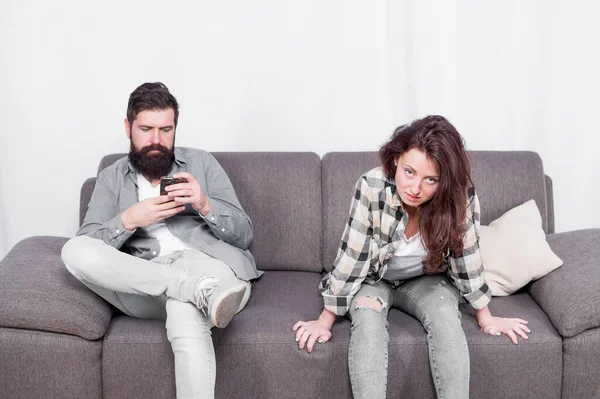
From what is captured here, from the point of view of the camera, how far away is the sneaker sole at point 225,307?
2.20m

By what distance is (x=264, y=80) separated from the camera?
129 inches

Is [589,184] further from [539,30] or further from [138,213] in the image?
[138,213]

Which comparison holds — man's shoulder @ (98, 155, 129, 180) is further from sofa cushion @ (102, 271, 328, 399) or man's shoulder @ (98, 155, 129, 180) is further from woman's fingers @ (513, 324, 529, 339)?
woman's fingers @ (513, 324, 529, 339)

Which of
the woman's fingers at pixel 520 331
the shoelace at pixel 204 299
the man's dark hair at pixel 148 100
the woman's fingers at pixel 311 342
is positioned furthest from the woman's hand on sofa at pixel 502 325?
the man's dark hair at pixel 148 100

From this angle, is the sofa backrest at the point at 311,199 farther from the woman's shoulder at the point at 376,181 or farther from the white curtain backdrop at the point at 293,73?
the woman's shoulder at the point at 376,181

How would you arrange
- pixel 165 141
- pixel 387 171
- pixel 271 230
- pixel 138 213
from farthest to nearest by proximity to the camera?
pixel 271 230, pixel 165 141, pixel 138 213, pixel 387 171

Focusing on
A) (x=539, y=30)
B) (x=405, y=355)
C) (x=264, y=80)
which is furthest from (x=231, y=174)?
(x=539, y=30)

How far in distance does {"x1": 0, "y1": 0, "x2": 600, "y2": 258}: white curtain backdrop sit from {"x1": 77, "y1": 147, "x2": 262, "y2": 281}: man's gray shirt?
58 centimetres

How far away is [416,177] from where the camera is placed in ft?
7.20

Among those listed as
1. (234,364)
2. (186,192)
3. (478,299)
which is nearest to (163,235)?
(186,192)

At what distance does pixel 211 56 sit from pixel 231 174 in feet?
1.95

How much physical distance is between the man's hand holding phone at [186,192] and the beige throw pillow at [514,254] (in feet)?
3.29

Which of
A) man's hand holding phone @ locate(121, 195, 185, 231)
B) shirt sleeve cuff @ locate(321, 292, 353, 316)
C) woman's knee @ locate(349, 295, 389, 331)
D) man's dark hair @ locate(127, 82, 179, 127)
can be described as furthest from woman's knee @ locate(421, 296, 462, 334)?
man's dark hair @ locate(127, 82, 179, 127)

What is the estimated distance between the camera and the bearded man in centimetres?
225
